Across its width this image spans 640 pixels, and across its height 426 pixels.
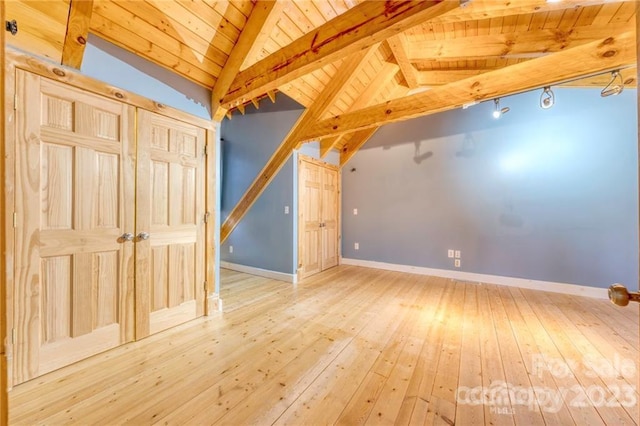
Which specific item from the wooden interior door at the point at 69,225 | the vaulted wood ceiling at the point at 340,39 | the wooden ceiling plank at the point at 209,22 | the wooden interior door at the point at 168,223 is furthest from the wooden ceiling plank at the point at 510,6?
the wooden interior door at the point at 69,225

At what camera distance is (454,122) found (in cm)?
419

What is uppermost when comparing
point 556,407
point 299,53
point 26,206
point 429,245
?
point 299,53

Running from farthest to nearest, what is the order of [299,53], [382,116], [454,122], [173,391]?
[454,122], [382,116], [299,53], [173,391]

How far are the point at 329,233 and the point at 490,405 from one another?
142 inches

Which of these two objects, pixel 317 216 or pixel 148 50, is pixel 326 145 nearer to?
pixel 317 216

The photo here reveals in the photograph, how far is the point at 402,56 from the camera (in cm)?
324

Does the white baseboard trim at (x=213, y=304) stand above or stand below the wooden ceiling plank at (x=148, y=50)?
below

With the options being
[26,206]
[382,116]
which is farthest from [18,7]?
[382,116]

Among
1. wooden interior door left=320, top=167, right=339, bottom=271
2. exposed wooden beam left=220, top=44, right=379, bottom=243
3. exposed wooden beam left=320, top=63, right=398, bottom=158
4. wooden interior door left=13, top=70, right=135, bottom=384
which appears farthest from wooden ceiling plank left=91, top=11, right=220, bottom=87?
wooden interior door left=320, top=167, right=339, bottom=271

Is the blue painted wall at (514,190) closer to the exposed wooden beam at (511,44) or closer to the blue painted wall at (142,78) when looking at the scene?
the exposed wooden beam at (511,44)

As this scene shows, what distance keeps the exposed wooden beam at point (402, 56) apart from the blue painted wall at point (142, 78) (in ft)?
6.92

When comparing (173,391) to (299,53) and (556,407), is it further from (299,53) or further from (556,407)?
(299,53)

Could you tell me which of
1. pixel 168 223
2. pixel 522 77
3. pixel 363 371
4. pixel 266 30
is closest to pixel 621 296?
pixel 363 371

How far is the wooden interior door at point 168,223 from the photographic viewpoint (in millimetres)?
2137
